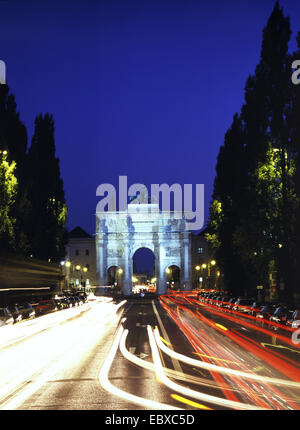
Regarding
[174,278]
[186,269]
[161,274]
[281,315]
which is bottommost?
[281,315]

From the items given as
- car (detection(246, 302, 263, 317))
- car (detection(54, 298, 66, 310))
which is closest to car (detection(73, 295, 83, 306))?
car (detection(54, 298, 66, 310))

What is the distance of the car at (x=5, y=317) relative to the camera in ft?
94.3

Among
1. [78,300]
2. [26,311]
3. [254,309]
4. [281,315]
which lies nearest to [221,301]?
[254,309]

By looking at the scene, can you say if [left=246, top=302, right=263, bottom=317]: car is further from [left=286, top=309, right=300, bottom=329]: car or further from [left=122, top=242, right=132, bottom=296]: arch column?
[left=122, top=242, right=132, bottom=296]: arch column

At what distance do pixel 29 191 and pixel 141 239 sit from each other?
67.8m

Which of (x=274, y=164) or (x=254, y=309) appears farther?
(x=274, y=164)

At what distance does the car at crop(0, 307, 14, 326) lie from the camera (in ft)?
94.3

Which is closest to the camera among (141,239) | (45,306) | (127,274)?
(45,306)

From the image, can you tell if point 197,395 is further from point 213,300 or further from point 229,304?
point 213,300

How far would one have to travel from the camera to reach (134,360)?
53.9ft

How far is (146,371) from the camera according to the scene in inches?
563

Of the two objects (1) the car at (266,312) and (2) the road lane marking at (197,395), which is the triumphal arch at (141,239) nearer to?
(1) the car at (266,312)

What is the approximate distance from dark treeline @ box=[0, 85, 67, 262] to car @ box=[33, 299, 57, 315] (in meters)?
4.43
